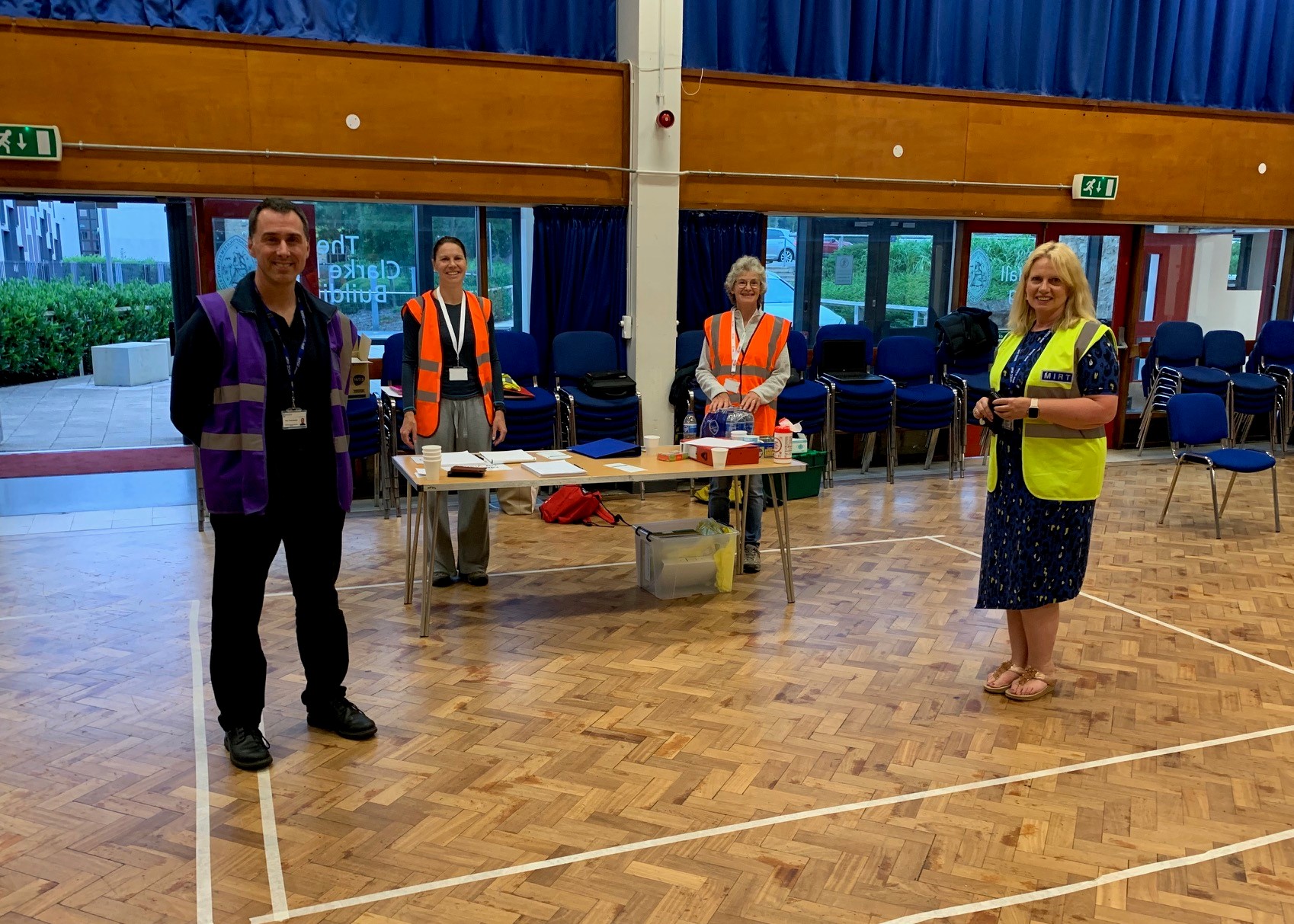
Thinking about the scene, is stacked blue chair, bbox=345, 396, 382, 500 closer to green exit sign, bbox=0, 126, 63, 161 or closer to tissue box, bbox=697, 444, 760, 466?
green exit sign, bbox=0, 126, 63, 161

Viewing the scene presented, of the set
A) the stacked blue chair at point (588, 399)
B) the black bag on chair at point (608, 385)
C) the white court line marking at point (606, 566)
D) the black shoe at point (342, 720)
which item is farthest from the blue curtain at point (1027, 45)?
the black shoe at point (342, 720)

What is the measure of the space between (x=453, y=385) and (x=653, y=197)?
307cm

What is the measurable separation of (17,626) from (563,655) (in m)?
2.41

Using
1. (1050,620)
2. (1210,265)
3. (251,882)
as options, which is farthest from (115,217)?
(1210,265)

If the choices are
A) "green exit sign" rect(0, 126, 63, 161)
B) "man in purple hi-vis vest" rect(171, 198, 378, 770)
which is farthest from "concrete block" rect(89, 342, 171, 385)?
"man in purple hi-vis vest" rect(171, 198, 378, 770)

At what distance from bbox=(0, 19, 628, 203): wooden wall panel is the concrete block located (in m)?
3.02

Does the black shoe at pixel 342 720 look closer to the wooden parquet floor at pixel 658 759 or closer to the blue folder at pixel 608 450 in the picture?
the wooden parquet floor at pixel 658 759

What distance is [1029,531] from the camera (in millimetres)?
3869

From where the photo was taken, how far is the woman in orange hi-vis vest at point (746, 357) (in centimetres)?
542

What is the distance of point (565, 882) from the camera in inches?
113

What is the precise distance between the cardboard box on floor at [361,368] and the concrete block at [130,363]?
408 cm

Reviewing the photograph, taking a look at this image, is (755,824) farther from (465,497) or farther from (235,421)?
(465,497)

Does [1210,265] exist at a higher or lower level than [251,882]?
higher

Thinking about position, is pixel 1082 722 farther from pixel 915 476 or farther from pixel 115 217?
pixel 115 217
